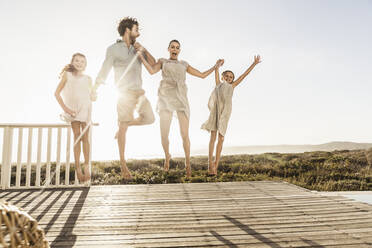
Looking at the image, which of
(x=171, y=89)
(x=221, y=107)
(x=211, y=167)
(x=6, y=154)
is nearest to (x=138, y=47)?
(x=171, y=89)

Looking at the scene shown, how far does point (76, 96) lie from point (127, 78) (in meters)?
0.91

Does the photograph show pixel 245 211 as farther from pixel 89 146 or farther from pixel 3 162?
pixel 3 162

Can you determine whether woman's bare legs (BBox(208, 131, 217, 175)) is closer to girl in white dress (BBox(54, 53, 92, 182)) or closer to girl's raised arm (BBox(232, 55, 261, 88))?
girl's raised arm (BBox(232, 55, 261, 88))

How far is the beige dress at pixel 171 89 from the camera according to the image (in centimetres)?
518

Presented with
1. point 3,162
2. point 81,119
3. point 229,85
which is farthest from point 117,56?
point 3,162

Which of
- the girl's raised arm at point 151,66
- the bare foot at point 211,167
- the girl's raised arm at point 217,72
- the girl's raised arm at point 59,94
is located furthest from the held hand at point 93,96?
the bare foot at point 211,167

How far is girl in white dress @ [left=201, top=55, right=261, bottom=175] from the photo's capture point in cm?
563

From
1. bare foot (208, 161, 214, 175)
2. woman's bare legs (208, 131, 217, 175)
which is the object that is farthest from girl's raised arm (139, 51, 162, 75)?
bare foot (208, 161, 214, 175)

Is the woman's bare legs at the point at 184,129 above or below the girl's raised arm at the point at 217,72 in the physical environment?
below

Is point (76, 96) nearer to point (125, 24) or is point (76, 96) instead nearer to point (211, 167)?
point (125, 24)

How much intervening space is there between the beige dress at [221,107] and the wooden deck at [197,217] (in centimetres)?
153

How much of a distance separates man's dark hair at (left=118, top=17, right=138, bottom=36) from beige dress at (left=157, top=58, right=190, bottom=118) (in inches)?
33.3

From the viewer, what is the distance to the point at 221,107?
5.66m

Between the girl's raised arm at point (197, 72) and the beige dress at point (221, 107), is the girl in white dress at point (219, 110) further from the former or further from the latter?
the girl's raised arm at point (197, 72)
